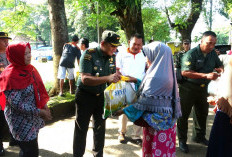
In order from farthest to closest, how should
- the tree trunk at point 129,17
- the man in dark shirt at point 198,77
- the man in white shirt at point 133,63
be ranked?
1. the tree trunk at point 129,17
2. the man in white shirt at point 133,63
3. the man in dark shirt at point 198,77

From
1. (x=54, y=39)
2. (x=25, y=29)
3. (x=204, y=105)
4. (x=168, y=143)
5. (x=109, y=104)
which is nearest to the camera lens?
(x=168, y=143)

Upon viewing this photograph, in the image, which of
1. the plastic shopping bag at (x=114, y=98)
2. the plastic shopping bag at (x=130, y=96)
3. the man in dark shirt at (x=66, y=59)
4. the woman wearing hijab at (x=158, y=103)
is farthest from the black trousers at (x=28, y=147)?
the man in dark shirt at (x=66, y=59)

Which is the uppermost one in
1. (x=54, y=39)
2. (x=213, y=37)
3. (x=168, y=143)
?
(x=54, y=39)

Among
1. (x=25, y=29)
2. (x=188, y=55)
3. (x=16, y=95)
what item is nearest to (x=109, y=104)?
(x=16, y=95)

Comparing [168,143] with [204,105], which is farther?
[204,105]

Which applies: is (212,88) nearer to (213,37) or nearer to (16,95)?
(213,37)

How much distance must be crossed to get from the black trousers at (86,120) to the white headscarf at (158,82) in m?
0.86

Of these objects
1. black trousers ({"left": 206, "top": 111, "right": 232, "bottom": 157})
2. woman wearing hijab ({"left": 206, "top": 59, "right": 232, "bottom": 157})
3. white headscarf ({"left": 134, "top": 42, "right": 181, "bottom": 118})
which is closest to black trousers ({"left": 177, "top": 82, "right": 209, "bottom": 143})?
woman wearing hijab ({"left": 206, "top": 59, "right": 232, "bottom": 157})

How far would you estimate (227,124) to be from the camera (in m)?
2.19

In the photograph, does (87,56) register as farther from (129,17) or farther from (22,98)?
(129,17)

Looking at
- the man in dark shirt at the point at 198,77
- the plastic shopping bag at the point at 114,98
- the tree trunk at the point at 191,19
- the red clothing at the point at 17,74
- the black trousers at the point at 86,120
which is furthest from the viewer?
the tree trunk at the point at 191,19

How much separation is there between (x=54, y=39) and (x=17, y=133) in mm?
4671

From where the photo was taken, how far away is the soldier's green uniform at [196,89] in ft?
11.4

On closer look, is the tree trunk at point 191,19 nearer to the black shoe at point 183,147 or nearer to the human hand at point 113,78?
the black shoe at point 183,147
